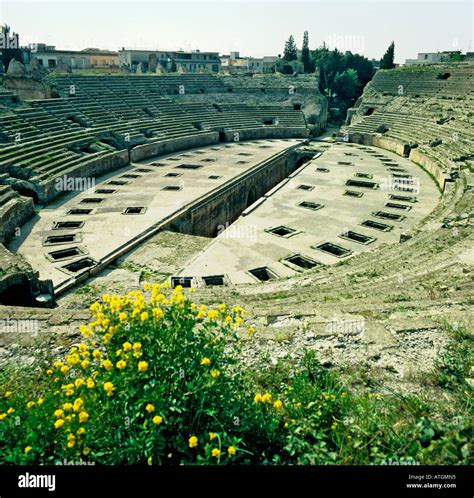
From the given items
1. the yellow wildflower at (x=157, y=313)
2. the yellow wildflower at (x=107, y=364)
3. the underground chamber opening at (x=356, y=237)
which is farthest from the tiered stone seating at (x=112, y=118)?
the yellow wildflower at (x=107, y=364)

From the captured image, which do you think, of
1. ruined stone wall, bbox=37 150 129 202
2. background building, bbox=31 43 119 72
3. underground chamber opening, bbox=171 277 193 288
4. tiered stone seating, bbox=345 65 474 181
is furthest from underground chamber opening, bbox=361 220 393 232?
background building, bbox=31 43 119 72

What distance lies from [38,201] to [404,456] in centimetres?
2295

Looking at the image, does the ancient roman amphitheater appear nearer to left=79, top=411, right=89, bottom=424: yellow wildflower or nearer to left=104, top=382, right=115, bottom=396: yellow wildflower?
left=104, top=382, right=115, bottom=396: yellow wildflower

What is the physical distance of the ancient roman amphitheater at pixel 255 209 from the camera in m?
8.02

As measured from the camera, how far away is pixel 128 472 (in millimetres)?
3557

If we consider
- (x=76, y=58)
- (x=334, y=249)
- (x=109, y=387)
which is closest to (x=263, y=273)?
(x=334, y=249)

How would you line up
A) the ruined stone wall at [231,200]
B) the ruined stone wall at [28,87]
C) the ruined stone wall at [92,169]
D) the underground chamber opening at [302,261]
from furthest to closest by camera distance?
the ruined stone wall at [28,87]
the ruined stone wall at [92,169]
the ruined stone wall at [231,200]
the underground chamber opening at [302,261]

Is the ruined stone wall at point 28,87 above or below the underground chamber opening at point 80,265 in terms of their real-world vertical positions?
above

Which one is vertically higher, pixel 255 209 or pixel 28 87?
pixel 28 87

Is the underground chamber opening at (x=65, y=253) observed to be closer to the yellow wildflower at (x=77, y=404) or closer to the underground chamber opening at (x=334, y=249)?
the underground chamber opening at (x=334, y=249)

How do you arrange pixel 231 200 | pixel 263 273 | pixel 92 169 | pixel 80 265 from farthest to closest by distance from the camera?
pixel 92 169 → pixel 231 200 → pixel 80 265 → pixel 263 273

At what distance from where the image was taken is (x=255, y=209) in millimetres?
22531

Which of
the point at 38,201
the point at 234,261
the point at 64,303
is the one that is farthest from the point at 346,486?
the point at 38,201

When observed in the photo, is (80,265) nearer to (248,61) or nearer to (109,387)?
(109,387)
